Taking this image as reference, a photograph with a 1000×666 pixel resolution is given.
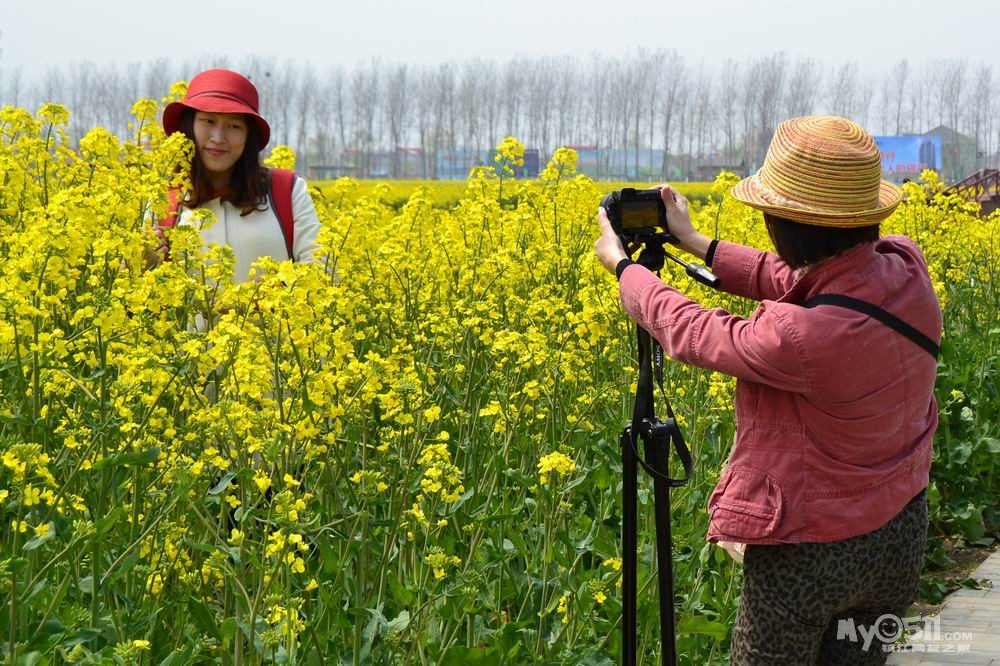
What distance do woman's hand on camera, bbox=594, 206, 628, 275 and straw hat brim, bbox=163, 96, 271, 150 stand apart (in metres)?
1.69

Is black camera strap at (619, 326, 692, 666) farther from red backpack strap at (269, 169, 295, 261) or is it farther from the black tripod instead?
red backpack strap at (269, 169, 295, 261)

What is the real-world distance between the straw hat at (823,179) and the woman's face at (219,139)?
203cm

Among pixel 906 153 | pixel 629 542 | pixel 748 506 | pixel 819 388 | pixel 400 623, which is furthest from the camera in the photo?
pixel 906 153

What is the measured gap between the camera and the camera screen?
7.34ft

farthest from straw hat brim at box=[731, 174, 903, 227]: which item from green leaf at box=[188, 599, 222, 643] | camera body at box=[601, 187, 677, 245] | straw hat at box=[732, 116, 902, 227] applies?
green leaf at box=[188, 599, 222, 643]

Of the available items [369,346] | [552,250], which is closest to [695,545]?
[369,346]

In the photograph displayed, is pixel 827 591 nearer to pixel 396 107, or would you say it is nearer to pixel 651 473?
pixel 651 473

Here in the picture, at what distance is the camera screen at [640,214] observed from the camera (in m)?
2.24

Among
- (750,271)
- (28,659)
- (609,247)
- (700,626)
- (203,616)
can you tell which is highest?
(609,247)

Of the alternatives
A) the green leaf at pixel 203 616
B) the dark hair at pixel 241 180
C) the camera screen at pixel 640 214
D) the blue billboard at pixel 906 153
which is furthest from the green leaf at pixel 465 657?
the blue billboard at pixel 906 153

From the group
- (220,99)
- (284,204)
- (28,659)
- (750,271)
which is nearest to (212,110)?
(220,99)

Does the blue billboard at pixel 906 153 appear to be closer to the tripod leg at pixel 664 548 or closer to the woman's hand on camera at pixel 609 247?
the woman's hand on camera at pixel 609 247

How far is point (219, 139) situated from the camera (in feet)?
11.8

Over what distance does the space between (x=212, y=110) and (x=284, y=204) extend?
0.37m
